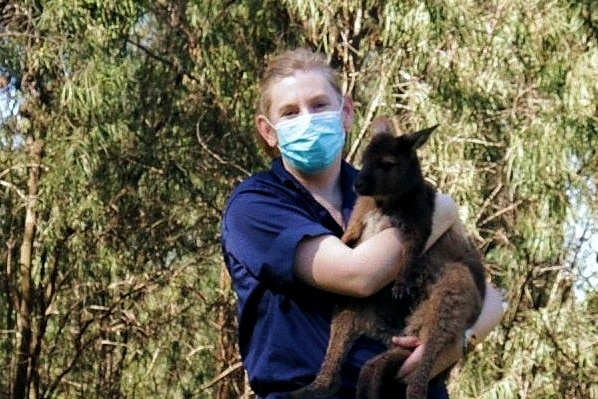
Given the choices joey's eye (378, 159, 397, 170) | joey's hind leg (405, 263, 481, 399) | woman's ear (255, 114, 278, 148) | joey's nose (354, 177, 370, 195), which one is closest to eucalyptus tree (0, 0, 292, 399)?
woman's ear (255, 114, 278, 148)

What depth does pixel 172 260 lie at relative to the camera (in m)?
10.6

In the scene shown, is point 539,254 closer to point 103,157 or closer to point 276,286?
point 103,157

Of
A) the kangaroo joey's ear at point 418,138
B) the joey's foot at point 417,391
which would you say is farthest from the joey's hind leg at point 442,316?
the kangaroo joey's ear at point 418,138

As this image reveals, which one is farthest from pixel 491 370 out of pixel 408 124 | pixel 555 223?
pixel 408 124

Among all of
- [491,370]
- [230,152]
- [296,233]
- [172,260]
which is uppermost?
[230,152]

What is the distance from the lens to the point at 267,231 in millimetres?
3162

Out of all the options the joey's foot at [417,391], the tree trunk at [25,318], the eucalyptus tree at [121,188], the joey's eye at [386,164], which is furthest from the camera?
the tree trunk at [25,318]

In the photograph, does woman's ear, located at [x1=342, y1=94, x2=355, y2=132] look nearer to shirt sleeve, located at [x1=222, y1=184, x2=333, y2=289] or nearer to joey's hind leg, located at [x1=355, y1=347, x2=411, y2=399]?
shirt sleeve, located at [x1=222, y1=184, x2=333, y2=289]

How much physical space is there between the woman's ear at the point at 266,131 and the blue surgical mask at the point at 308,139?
0.16 feet

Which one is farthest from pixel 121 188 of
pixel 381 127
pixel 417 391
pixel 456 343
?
pixel 417 391

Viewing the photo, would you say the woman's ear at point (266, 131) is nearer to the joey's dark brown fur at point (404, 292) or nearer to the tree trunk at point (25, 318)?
the joey's dark brown fur at point (404, 292)

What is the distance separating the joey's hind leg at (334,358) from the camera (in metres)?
3.08

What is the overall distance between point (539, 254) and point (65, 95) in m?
3.36

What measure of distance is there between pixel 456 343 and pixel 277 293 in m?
0.51
